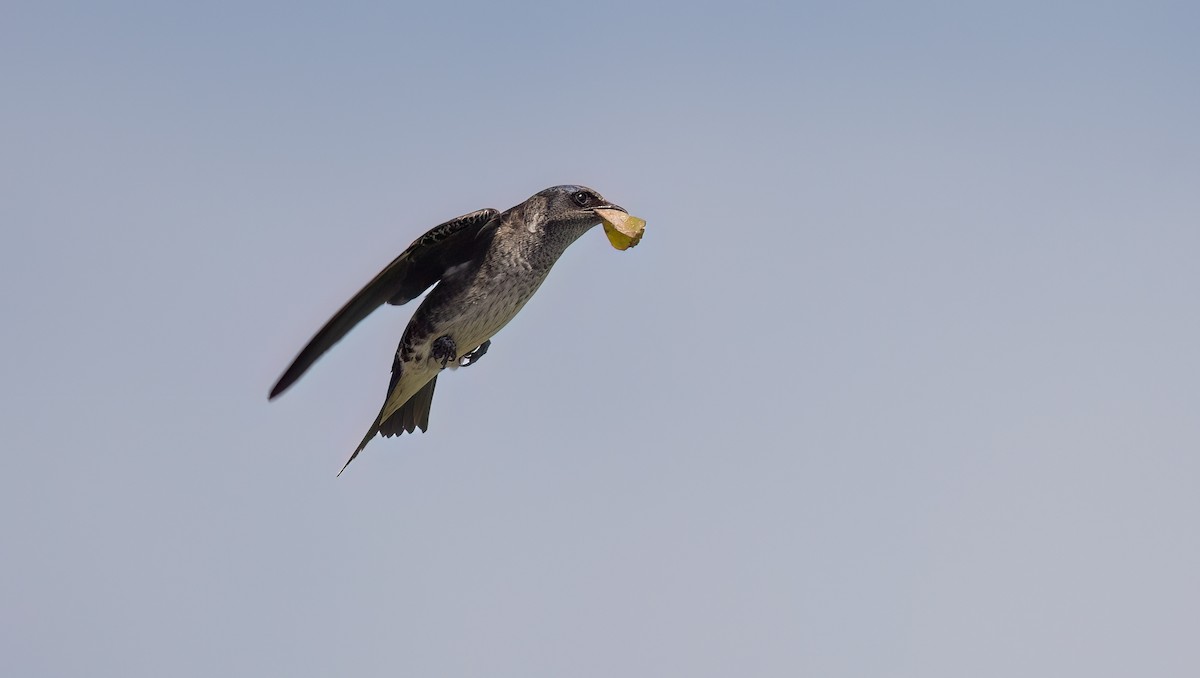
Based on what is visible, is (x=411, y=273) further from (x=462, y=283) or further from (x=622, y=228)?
(x=622, y=228)

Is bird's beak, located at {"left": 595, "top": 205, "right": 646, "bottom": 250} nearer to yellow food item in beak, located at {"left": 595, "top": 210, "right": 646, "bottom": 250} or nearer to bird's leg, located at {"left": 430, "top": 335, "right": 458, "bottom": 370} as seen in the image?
yellow food item in beak, located at {"left": 595, "top": 210, "right": 646, "bottom": 250}

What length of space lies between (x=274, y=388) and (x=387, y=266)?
1595 mm

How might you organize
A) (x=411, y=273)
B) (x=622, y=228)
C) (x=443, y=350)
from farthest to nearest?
(x=411, y=273), (x=443, y=350), (x=622, y=228)

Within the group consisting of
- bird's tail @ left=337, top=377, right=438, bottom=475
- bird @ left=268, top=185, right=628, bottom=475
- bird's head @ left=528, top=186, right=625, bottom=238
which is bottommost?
bird's tail @ left=337, top=377, right=438, bottom=475

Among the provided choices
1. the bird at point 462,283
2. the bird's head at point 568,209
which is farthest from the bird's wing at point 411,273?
the bird's head at point 568,209

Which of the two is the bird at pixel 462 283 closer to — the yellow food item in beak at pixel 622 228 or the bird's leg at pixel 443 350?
the bird's leg at pixel 443 350

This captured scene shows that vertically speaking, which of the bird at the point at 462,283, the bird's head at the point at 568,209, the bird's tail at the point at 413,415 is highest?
the bird's head at the point at 568,209

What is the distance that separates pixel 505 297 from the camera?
48.6 feet

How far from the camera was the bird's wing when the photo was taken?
49.6ft

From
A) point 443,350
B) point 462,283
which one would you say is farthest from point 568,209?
point 443,350

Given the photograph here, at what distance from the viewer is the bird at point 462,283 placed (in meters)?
14.8

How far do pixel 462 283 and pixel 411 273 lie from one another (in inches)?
31.1

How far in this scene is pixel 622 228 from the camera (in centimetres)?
1366

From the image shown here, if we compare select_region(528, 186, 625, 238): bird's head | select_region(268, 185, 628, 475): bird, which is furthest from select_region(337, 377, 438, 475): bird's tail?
select_region(528, 186, 625, 238): bird's head
